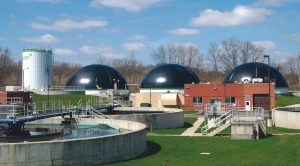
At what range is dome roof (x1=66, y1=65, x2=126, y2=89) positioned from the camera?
80.6 meters

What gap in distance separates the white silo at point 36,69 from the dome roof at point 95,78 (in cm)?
656

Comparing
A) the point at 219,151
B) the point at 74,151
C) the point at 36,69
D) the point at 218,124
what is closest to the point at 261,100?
the point at 218,124

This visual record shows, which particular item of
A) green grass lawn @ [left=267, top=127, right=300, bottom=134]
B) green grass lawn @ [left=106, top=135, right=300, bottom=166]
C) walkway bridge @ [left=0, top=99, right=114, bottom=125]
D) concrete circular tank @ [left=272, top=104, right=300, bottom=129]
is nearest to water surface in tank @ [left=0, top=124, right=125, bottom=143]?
walkway bridge @ [left=0, top=99, right=114, bottom=125]

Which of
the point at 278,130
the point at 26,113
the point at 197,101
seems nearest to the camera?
the point at 26,113

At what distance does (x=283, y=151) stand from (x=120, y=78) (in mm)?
65226

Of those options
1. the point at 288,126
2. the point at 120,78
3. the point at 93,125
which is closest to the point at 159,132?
the point at 93,125

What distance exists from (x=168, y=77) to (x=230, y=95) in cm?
1536

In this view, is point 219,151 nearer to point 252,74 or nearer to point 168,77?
point 252,74

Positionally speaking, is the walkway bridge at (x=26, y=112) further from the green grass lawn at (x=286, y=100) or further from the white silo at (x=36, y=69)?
the white silo at (x=36, y=69)

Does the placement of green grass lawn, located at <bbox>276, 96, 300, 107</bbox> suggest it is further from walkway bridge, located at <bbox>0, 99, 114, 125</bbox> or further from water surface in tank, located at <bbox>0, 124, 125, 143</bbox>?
water surface in tank, located at <bbox>0, 124, 125, 143</bbox>

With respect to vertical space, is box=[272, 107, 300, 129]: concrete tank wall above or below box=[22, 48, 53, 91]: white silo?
below

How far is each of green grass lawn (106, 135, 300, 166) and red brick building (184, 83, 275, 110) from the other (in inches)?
1223

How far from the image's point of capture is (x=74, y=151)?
62.7ft

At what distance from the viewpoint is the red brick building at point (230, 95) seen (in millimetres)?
61281
